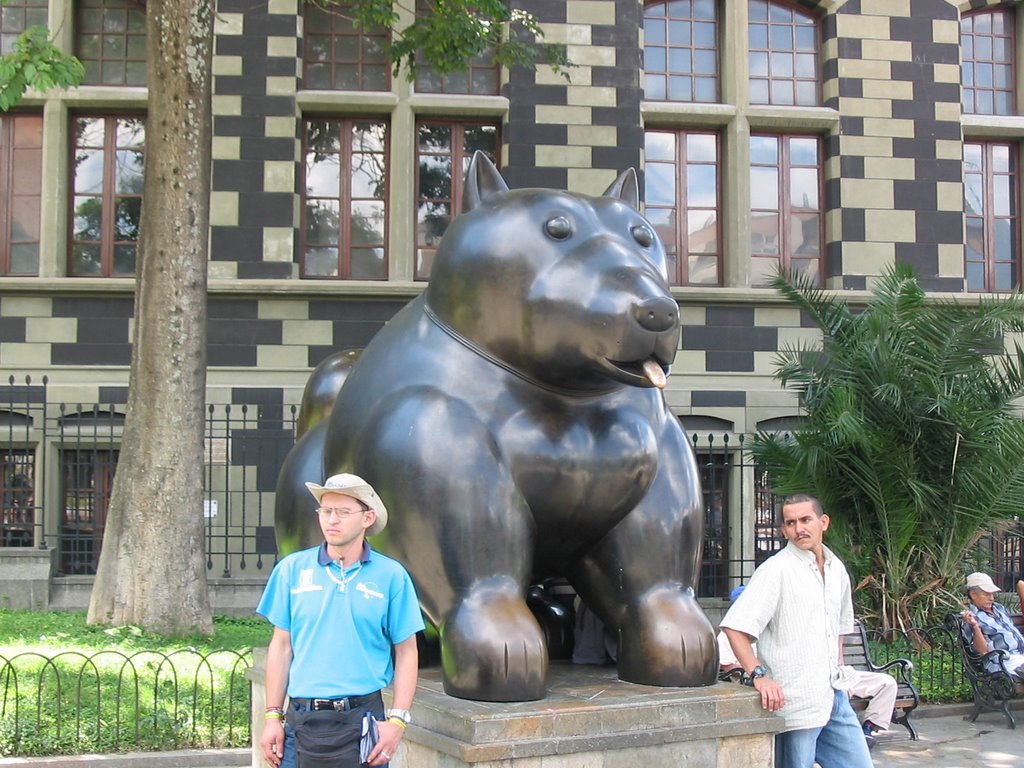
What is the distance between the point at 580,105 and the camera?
14008 millimetres

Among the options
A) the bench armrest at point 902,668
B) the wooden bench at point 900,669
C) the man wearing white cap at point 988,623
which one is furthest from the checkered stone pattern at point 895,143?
the wooden bench at point 900,669

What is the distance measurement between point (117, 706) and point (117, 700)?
0.19ft

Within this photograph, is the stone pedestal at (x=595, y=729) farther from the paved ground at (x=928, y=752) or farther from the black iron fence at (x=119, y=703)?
the black iron fence at (x=119, y=703)

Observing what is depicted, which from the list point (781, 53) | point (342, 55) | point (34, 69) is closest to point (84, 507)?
point (34, 69)

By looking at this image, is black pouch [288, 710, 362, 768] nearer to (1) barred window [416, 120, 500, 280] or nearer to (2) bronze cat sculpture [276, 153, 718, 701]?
(2) bronze cat sculpture [276, 153, 718, 701]

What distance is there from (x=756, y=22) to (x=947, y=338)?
20.6 ft

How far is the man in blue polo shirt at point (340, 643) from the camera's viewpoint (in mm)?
3293

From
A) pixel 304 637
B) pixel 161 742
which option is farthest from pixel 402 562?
pixel 161 742

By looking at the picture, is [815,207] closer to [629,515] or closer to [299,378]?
[299,378]

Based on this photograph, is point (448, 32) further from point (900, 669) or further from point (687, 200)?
point (900, 669)

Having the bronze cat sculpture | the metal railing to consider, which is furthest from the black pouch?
the metal railing

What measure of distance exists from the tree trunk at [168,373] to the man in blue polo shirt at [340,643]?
6222 mm

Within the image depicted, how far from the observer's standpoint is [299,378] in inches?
536

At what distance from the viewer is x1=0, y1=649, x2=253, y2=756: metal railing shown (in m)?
6.93
